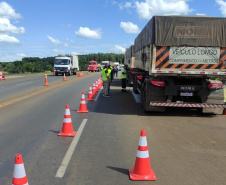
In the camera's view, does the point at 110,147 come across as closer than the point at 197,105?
Yes

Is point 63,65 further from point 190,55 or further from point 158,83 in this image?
point 190,55

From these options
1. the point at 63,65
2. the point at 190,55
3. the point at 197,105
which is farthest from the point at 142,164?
the point at 63,65

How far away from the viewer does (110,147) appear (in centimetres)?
554

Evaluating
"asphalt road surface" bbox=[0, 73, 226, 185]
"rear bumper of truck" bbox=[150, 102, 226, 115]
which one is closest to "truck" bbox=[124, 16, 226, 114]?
"rear bumper of truck" bbox=[150, 102, 226, 115]

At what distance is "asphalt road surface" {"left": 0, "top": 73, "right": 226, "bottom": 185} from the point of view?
4117mm

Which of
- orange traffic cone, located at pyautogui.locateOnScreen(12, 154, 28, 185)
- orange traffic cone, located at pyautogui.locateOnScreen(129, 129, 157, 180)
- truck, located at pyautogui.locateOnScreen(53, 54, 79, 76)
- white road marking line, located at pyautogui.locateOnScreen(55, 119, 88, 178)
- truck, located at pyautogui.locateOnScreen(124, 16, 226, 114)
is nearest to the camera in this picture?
orange traffic cone, located at pyautogui.locateOnScreen(12, 154, 28, 185)

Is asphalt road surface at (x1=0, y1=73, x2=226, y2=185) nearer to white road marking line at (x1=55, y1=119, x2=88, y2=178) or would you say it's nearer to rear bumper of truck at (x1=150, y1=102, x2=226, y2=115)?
white road marking line at (x1=55, y1=119, x2=88, y2=178)

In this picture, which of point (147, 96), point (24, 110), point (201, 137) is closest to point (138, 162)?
point (201, 137)

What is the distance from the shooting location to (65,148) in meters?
5.45

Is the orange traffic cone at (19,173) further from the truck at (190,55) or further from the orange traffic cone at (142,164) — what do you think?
the truck at (190,55)

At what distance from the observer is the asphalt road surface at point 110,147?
412cm

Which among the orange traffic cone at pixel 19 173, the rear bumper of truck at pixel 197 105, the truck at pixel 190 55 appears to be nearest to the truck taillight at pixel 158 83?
the truck at pixel 190 55

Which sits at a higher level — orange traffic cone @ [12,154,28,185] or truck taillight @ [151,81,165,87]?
truck taillight @ [151,81,165,87]

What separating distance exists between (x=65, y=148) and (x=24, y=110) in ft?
16.4
